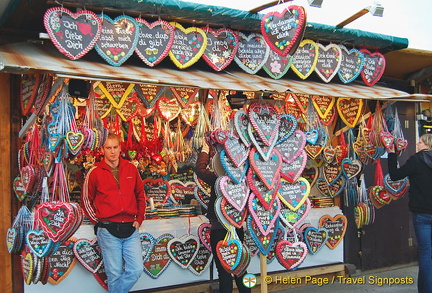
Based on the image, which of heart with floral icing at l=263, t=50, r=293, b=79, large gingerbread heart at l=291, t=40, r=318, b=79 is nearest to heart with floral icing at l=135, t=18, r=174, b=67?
heart with floral icing at l=263, t=50, r=293, b=79

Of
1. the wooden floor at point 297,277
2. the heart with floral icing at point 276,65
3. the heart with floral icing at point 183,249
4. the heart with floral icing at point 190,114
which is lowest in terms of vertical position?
A: the wooden floor at point 297,277

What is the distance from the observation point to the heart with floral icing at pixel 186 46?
475 cm

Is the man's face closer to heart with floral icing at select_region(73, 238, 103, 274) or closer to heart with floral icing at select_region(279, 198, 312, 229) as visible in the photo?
heart with floral icing at select_region(73, 238, 103, 274)

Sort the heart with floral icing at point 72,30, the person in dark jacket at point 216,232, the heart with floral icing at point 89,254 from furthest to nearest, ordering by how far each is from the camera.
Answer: the heart with floral icing at point 89,254 → the person in dark jacket at point 216,232 → the heart with floral icing at point 72,30

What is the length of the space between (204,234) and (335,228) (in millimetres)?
1889

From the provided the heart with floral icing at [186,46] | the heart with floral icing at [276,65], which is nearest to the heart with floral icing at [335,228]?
the heart with floral icing at [276,65]

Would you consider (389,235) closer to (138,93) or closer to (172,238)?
(172,238)

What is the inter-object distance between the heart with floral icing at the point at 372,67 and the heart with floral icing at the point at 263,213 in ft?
7.73

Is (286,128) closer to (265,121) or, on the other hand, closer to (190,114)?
(265,121)

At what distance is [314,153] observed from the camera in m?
5.91

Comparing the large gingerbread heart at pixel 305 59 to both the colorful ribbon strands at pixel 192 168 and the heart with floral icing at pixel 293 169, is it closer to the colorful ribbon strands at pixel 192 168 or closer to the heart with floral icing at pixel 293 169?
the colorful ribbon strands at pixel 192 168

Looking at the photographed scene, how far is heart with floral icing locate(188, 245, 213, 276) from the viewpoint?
17.3 ft

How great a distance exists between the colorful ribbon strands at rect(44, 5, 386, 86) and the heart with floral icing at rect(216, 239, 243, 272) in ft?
5.74

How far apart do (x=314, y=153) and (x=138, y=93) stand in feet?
7.77
